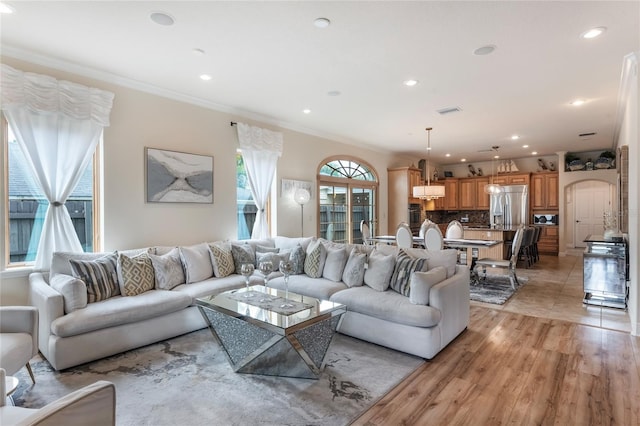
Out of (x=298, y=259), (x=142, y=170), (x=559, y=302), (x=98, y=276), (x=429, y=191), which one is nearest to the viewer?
(x=98, y=276)

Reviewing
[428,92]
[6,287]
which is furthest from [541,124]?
[6,287]

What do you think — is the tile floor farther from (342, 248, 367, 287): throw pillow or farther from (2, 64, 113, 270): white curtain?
(2, 64, 113, 270): white curtain

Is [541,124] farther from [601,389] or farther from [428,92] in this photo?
[601,389]

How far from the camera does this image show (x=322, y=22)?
2805mm

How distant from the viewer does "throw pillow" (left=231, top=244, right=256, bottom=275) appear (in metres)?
4.59

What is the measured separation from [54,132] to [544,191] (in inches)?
443

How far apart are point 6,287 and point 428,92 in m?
5.38

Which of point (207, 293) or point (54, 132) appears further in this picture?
point (207, 293)

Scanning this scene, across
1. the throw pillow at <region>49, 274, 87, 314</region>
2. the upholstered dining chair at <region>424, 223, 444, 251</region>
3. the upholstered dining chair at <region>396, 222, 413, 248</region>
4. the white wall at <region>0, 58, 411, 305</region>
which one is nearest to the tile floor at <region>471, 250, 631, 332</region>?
the upholstered dining chair at <region>424, 223, 444, 251</region>

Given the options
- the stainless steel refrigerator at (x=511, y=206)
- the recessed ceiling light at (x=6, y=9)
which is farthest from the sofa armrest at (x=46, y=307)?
the stainless steel refrigerator at (x=511, y=206)

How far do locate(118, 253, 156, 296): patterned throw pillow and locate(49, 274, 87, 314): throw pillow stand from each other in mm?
420

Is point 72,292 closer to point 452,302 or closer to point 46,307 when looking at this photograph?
point 46,307

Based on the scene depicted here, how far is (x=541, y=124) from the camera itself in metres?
6.23

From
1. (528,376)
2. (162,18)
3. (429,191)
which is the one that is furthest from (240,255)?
(429,191)
